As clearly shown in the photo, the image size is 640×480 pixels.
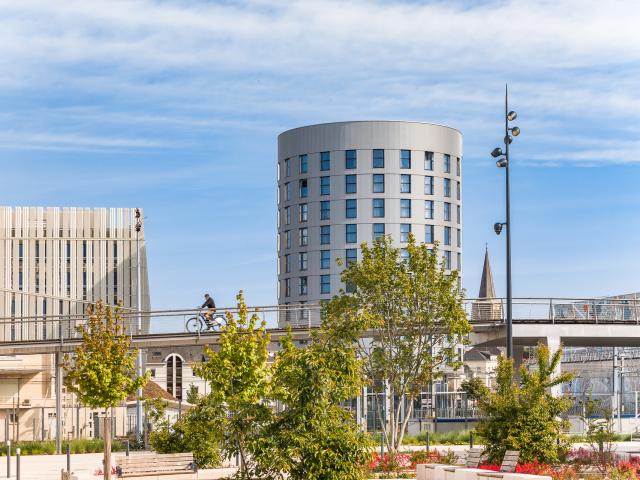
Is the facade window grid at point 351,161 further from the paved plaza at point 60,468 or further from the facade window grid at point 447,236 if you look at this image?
the paved plaza at point 60,468

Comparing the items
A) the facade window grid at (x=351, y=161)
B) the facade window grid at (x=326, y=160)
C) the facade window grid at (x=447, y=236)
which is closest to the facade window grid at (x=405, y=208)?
the facade window grid at (x=447, y=236)

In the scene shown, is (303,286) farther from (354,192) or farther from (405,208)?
(405,208)

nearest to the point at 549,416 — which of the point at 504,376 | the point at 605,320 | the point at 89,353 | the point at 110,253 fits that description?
the point at 504,376

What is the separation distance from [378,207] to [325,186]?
493cm

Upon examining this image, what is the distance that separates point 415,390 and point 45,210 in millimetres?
128836

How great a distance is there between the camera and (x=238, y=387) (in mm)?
24359

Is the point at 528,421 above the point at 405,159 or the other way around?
the other way around

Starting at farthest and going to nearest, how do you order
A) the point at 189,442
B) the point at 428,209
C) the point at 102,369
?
the point at 428,209
the point at 189,442
the point at 102,369

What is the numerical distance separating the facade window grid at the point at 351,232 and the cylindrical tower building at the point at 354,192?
0.28 feet

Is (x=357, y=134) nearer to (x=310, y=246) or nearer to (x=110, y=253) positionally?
(x=310, y=246)

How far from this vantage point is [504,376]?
31203mm

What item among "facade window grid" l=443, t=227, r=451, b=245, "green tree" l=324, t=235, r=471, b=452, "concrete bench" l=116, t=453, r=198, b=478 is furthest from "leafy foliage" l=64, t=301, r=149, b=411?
"facade window grid" l=443, t=227, r=451, b=245

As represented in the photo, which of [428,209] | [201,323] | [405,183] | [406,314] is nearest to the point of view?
[406,314]

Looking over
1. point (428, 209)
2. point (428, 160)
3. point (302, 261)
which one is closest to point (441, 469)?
point (302, 261)
